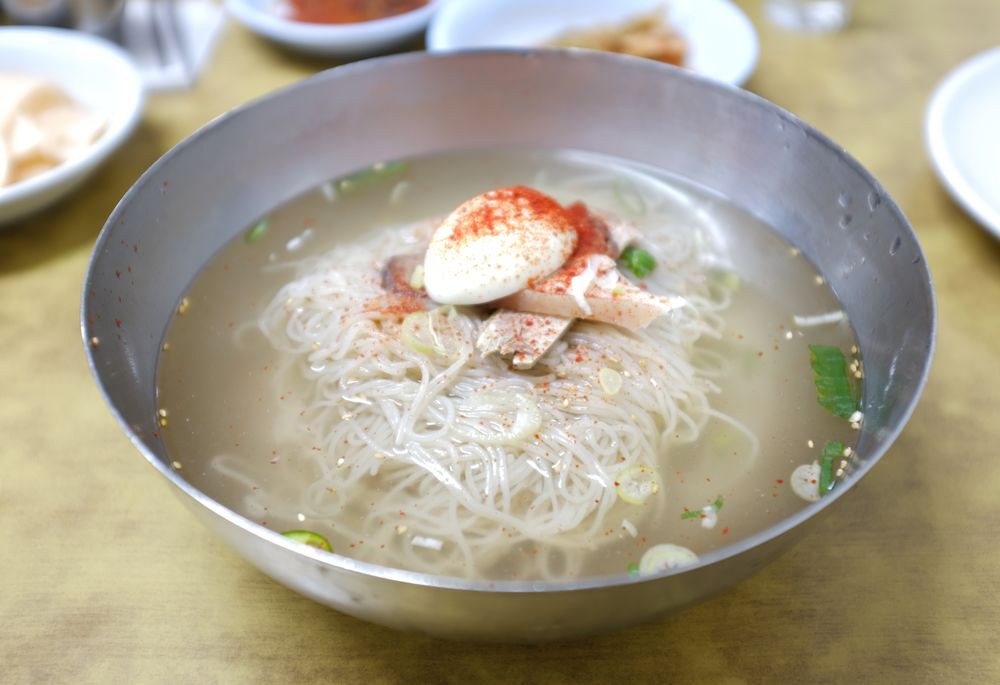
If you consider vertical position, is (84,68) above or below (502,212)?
below

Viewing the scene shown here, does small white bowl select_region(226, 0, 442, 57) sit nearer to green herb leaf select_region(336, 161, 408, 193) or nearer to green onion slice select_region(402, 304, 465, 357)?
green herb leaf select_region(336, 161, 408, 193)

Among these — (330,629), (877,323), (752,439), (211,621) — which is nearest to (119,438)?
(211,621)

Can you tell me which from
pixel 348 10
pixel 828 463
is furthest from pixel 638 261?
pixel 348 10

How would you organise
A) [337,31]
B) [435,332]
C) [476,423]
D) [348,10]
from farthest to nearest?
[348,10] < [337,31] < [435,332] < [476,423]

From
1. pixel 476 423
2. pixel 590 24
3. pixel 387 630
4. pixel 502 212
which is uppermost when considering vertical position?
pixel 502 212

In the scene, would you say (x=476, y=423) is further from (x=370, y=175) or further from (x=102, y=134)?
(x=102, y=134)

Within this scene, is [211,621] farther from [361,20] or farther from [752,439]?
[361,20]
